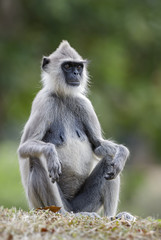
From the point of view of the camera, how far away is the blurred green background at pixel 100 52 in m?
22.4

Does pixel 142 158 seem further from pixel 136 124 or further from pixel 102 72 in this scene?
pixel 102 72

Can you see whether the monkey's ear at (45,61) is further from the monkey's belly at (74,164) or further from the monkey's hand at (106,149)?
the monkey's hand at (106,149)

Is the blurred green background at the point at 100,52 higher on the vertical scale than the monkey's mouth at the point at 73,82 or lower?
higher

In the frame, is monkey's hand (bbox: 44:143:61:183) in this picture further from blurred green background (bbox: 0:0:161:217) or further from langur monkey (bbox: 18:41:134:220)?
blurred green background (bbox: 0:0:161:217)

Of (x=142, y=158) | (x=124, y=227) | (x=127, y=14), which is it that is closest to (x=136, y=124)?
(x=127, y=14)

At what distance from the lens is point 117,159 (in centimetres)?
791

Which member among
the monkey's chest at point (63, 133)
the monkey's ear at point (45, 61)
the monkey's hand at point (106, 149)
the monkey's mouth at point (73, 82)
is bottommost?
the monkey's hand at point (106, 149)

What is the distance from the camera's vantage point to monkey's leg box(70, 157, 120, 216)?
8188 millimetres

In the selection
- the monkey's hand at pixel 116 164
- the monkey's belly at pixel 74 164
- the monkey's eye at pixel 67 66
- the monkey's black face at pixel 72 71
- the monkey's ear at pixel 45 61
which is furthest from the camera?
the monkey's ear at pixel 45 61

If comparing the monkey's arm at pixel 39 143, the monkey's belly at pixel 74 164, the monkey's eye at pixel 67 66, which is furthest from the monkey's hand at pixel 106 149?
the monkey's eye at pixel 67 66

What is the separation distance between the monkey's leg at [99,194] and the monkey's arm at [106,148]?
0.36 ft

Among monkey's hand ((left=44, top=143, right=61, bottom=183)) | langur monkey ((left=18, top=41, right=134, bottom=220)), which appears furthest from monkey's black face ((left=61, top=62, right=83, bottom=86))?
monkey's hand ((left=44, top=143, right=61, bottom=183))

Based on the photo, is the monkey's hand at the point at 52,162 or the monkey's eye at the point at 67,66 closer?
the monkey's hand at the point at 52,162

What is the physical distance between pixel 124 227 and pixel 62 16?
57.2 feet
